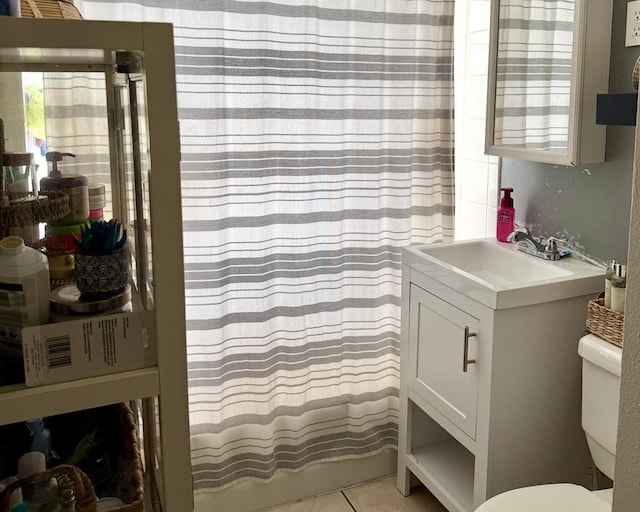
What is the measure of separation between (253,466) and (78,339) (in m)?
1.67

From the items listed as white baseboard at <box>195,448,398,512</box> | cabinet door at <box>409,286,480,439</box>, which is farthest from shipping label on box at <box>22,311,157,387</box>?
white baseboard at <box>195,448,398,512</box>

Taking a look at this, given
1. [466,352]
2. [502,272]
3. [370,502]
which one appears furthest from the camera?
[370,502]

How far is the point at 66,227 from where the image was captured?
89cm

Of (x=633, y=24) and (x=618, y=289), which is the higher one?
(x=633, y=24)

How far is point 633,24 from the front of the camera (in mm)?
1775

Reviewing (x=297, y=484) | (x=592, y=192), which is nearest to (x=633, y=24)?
(x=592, y=192)

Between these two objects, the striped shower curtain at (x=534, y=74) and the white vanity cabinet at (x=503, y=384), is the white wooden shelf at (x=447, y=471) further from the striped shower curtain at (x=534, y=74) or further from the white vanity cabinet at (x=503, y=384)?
the striped shower curtain at (x=534, y=74)

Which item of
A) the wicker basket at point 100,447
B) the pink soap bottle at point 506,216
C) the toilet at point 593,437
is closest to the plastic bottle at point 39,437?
the wicker basket at point 100,447

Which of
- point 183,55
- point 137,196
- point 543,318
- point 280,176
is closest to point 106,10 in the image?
point 183,55

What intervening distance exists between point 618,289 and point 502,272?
550mm

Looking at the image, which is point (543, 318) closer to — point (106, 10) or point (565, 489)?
point (565, 489)

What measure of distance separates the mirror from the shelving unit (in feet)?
4.61

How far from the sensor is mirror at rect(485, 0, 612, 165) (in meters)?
1.84

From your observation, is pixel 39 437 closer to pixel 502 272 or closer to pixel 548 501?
pixel 548 501
